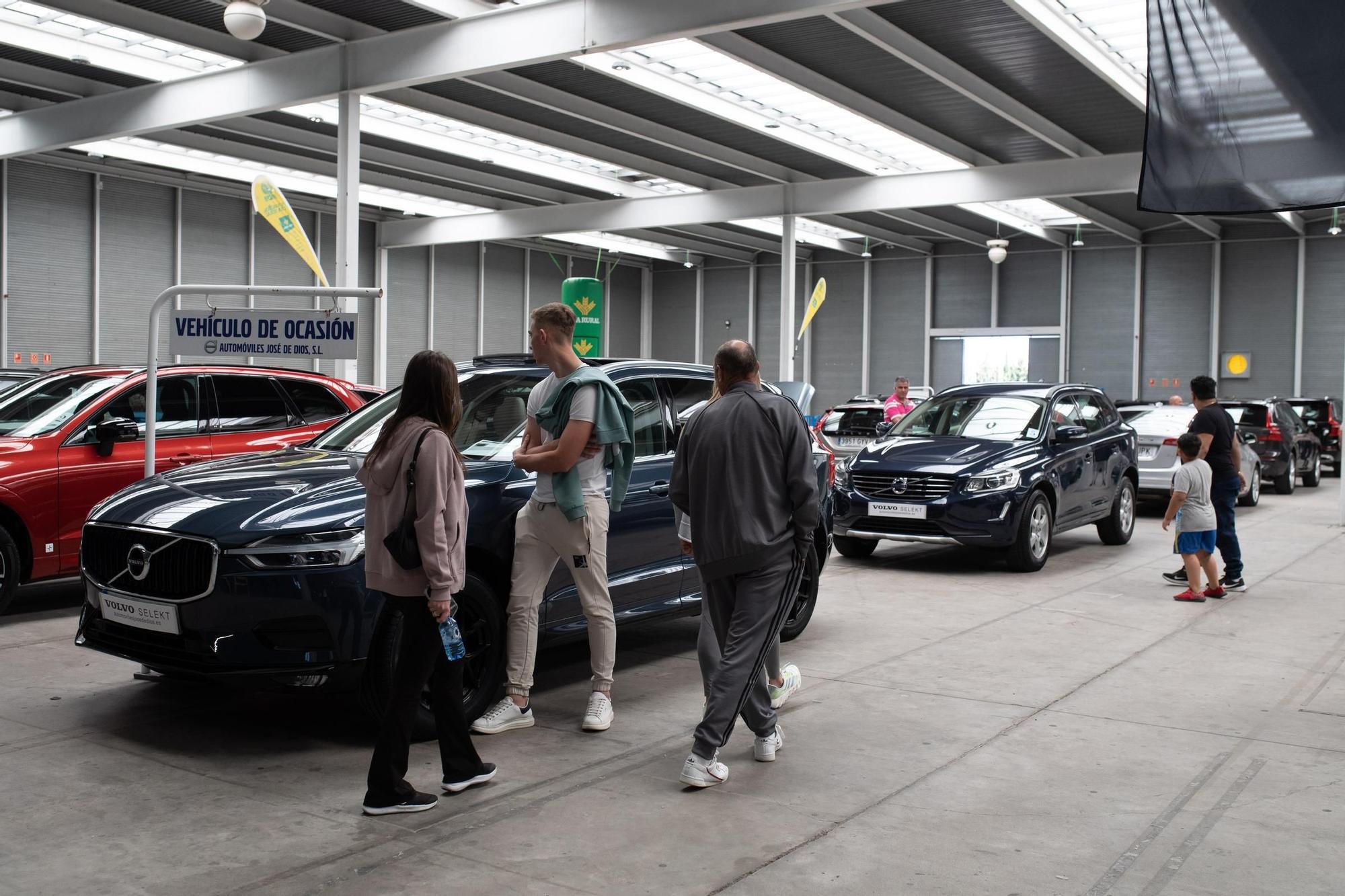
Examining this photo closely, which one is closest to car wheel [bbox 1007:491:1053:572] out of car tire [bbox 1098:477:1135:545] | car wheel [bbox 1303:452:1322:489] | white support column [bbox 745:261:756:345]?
car tire [bbox 1098:477:1135:545]

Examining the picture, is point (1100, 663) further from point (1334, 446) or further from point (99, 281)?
point (99, 281)

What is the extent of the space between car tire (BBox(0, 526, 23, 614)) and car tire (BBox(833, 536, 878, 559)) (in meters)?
7.03

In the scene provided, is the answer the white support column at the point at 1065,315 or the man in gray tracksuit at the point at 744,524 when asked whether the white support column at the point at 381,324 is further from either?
the man in gray tracksuit at the point at 744,524

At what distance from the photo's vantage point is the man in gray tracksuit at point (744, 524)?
479 cm

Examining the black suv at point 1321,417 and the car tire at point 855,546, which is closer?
the car tire at point 855,546

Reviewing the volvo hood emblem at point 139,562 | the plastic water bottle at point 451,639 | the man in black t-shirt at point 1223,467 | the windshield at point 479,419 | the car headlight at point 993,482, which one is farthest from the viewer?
the car headlight at point 993,482

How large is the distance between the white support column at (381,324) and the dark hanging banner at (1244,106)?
2482 centimetres

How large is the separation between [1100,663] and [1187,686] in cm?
62

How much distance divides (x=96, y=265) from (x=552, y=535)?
21.6 meters

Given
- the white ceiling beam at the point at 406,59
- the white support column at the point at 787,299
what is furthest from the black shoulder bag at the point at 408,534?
the white support column at the point at 787,299

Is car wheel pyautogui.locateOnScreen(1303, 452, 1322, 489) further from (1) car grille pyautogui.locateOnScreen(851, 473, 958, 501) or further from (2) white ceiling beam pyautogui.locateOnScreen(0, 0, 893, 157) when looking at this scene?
(2) white ceiling beam pyautogui.locateOnScreen(0, 0, 893, 157)

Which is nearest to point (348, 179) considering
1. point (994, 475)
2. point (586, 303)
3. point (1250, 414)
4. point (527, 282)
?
point (586, 303)

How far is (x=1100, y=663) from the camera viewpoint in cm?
716

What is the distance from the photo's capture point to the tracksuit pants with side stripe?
480 centimetres
